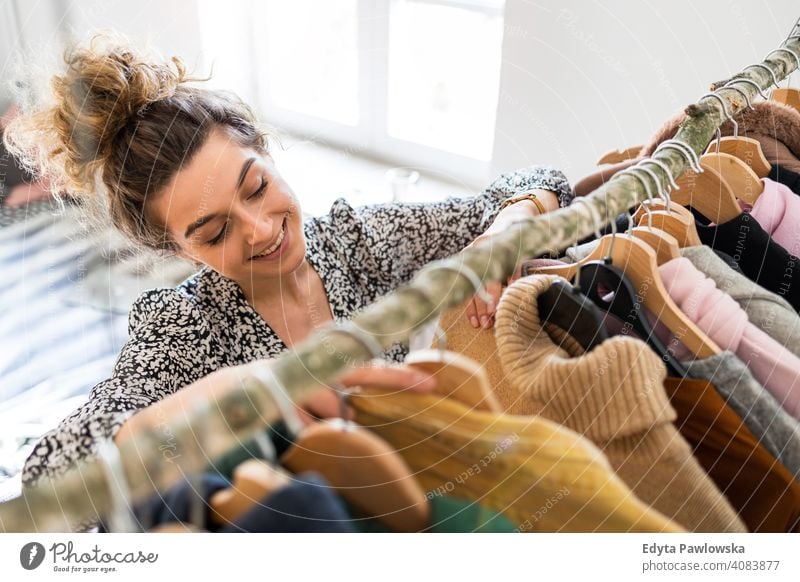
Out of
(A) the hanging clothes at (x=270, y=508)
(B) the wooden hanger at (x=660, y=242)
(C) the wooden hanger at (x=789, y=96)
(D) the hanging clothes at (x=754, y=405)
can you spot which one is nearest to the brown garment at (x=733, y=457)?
(D) the hanging clothes at (x=754, y=405)

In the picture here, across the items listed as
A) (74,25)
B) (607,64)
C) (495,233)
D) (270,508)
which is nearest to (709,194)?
(495,233)

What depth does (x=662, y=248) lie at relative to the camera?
48 cm

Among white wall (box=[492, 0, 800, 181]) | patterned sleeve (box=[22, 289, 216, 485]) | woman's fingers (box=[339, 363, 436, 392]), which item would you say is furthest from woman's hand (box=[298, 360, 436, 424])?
white wall (box=[492, 0, 800, 181])

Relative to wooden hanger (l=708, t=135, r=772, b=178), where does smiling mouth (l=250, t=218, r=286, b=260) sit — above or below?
below

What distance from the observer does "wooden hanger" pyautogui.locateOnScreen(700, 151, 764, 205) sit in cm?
59

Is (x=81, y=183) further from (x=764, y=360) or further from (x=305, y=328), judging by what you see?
(x=764, y=360)

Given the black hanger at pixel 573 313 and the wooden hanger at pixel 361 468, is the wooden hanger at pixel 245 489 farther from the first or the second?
the black hanger at pixel 573 313

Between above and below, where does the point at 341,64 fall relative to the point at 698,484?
above

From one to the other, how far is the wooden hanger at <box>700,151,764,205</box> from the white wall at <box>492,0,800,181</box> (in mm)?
685

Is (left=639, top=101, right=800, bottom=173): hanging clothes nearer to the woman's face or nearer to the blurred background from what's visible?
the woman's face

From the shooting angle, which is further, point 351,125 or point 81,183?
point 351,125

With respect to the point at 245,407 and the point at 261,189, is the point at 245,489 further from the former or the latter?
the point at 261,189
